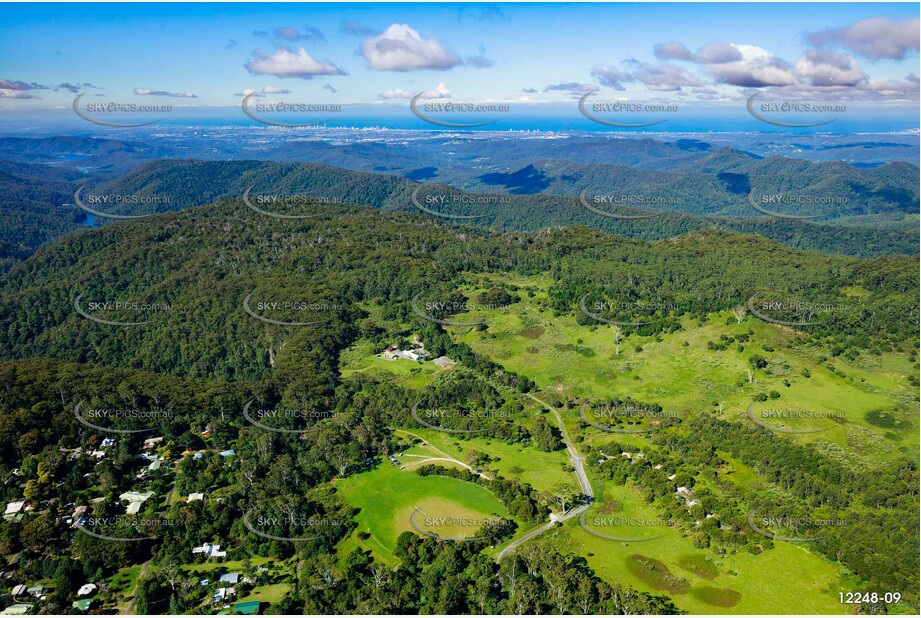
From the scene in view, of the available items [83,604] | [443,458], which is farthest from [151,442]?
[443,458]

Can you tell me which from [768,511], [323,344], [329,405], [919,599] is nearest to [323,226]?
[323,344]
